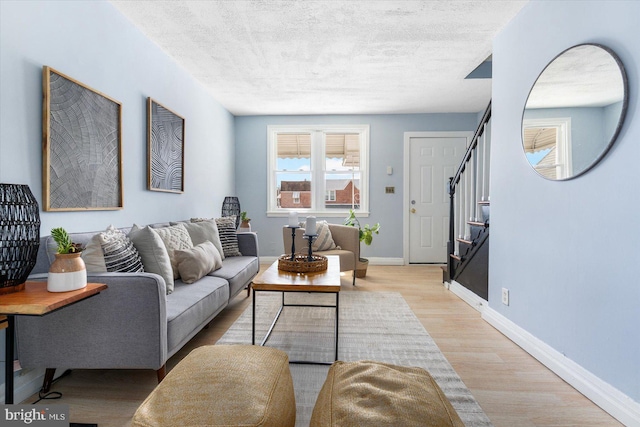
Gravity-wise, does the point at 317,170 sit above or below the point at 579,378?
above

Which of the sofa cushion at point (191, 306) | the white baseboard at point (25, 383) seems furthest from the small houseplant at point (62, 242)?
the white baseboard at point (25, 383)

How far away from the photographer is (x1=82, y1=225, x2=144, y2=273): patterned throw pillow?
1.89 m

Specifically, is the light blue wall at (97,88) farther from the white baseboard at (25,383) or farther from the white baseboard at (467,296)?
the white baseboard at (467,296)

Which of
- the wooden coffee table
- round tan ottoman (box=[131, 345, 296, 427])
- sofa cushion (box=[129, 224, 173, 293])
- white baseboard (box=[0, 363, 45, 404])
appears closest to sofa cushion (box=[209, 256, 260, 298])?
the wooden coffee table

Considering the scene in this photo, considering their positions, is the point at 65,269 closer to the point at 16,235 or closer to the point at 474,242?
the point at 16,235

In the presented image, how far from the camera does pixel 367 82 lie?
4.10 meters

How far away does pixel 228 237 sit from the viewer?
3676mm

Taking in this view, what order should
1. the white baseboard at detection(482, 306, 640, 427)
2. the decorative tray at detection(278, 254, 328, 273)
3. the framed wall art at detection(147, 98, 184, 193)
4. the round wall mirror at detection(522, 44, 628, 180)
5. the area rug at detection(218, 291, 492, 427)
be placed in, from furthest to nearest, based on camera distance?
1. the framed wall art at detection(147, 98, 184, 193)
2. the decorative tray at detection(278, 254, 328, 273)
3. the area rug at detection(218, 291, 492, 427)
4. the round wall mirror at detection(522, 44, 628, 180)
5. the white baseboard at detection(482, 306, 640, 427)

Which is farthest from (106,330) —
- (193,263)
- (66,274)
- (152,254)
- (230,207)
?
(230,207)

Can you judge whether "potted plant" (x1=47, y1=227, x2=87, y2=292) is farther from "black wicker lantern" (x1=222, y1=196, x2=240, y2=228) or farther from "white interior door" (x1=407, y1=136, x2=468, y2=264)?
"white interior door" (x1=407, y1=136, x2=468, y2=264)

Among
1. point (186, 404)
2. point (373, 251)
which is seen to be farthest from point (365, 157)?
point (186, 404)

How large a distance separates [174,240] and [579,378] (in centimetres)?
278

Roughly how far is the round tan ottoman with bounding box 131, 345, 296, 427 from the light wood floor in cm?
67

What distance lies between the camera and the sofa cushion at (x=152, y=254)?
87.3 inches
